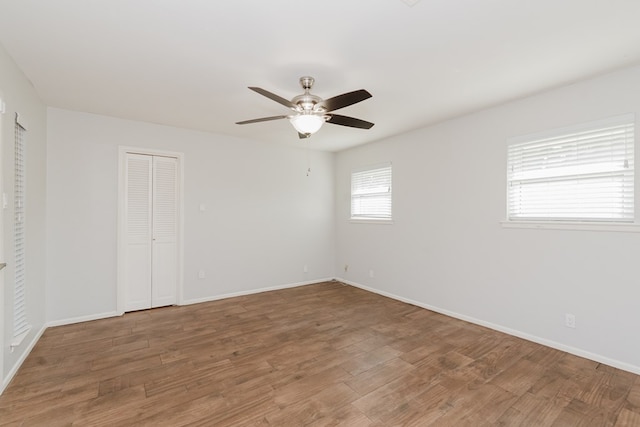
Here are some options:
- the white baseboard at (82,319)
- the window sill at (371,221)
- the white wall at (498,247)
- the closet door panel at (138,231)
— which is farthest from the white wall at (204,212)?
the white wall at (498,247)

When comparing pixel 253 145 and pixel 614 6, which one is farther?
pixel 253 145

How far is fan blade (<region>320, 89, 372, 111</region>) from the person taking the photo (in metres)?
2.18

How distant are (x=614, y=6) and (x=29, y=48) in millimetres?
4022

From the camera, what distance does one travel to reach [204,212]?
14.9 ft

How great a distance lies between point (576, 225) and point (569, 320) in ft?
3.02

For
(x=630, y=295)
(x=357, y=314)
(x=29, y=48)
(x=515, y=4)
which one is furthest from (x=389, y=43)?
(x=357, y=314)

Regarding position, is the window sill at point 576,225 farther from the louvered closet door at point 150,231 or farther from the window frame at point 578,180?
the louvered closet door at point 150,231

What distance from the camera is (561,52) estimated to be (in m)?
2.28

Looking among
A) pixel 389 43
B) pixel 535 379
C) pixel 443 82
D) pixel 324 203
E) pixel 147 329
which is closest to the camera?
pixel 389 43

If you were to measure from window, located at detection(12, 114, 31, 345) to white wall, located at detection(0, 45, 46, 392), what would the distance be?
0.35ft

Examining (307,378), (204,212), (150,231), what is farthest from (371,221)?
(150,231)

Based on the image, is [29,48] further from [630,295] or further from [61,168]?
[630,295]

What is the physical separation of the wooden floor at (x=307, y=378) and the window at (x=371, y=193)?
1.97 m

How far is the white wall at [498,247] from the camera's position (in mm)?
2600
